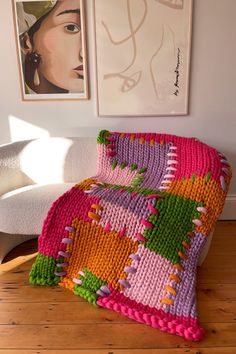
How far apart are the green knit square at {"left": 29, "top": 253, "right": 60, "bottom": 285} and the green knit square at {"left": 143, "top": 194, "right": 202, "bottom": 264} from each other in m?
0.51

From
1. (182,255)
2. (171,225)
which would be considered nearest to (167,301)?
(182,255)

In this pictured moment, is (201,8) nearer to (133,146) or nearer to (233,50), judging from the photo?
(233,50)

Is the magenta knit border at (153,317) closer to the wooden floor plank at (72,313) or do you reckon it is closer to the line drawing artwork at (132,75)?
the wooden floor plank at (72,313)

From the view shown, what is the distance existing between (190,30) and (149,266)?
1540 millimetres

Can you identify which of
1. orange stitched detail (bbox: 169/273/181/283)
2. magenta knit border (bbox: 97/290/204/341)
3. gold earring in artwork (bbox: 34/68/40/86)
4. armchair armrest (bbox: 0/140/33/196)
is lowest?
magenta knit border (bbox: 97/290/204/341)

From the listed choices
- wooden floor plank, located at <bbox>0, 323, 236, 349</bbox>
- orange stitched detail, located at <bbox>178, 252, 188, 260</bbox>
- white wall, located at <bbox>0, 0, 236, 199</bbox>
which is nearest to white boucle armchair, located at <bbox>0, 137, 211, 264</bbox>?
white wall, located at <bbox>0, 0, 236, 199</bbox>

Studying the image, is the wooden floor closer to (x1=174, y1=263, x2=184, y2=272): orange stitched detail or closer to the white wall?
(x1=174, y1=263, x2=184, y2=272): orange stitched detail

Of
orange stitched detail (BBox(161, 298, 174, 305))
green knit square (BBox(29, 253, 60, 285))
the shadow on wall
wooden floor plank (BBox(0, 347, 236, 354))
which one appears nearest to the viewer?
wooden floor plank (BBox(0, 347, 236, 354))

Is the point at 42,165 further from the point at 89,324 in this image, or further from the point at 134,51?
the point at 89,324

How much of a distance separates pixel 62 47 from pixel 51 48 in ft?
0.25

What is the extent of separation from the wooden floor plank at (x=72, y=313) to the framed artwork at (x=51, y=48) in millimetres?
1400

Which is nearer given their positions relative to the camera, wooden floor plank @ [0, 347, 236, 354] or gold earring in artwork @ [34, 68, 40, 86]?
wooden floor plank @ [0, 347, 236, 354]

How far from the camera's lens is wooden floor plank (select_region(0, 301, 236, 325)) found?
1.42 m

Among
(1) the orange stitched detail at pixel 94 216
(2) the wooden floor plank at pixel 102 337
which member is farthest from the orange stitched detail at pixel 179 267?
(1) the orange stitched detail at pixel 94 216
